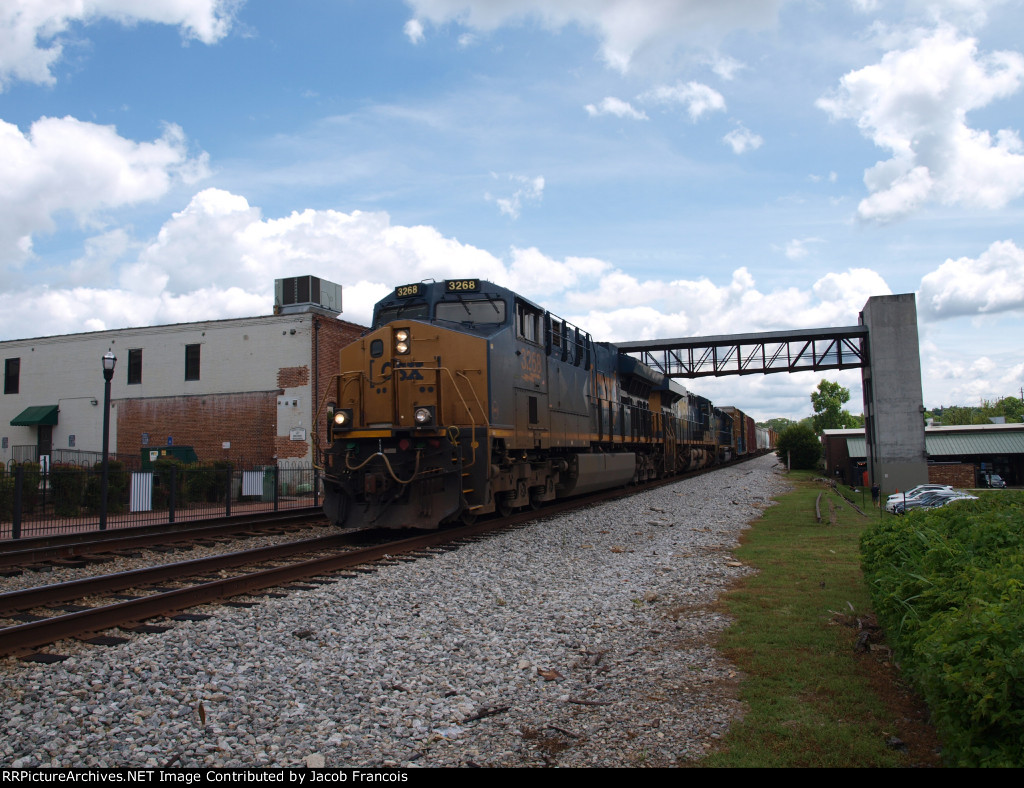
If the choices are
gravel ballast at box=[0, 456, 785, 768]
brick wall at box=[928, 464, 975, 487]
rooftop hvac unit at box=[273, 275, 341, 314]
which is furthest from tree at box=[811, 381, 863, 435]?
gravel ballast at box=[0, 456, 785, 768]

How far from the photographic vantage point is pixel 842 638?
552 centimetres

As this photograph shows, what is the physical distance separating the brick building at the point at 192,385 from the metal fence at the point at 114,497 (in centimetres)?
429

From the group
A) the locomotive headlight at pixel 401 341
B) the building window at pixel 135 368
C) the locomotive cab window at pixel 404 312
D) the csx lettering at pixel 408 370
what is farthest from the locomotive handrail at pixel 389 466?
the building window at pixel 135 368

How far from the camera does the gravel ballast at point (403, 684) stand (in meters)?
3.71

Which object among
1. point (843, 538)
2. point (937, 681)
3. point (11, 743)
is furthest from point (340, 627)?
point (843, 538)

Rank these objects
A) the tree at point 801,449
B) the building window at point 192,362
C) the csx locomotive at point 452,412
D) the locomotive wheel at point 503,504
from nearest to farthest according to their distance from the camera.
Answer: the csx locomotive at point 452,412
the locomotive wheel at point 503,504
the building window at point 192,362
the tree at point 801,449

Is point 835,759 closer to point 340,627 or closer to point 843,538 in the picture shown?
point 340,627

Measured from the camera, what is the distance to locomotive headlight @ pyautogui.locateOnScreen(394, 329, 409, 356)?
35.8ft

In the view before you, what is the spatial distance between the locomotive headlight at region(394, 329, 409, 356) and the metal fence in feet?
18.9

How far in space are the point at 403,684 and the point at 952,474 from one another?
40.6 meters

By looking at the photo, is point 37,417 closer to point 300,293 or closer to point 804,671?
point 300,293

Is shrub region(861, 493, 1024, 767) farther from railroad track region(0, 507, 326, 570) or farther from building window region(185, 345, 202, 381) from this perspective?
building window region(185, 345, 202, 381)

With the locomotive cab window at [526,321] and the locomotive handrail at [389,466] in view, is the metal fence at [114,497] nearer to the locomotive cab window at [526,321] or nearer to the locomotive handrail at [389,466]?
the locomotive handrail at [389,466]

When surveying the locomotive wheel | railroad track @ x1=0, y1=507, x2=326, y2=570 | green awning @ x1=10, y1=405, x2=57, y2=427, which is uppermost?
green awning @ x1=10, y1=405, x2=57, y2=427
